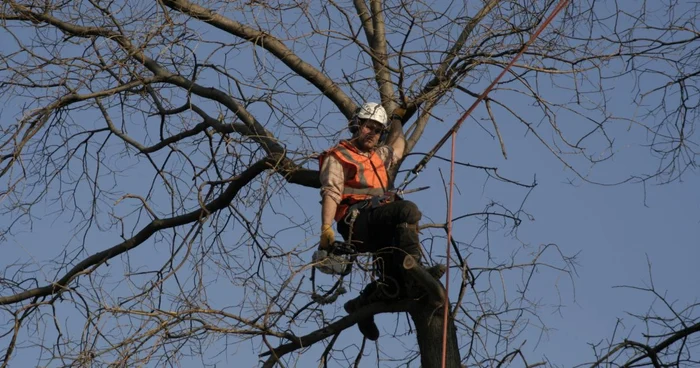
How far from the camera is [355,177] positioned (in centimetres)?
909

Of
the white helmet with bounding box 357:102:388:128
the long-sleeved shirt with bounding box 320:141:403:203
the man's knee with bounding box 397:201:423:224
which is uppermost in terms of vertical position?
the white helmet with bounding box 357:102:388:128

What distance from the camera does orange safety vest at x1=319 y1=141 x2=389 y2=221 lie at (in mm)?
9070

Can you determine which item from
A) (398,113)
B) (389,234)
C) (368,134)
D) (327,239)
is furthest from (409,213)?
(398,113)

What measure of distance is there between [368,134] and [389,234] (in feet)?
2.31

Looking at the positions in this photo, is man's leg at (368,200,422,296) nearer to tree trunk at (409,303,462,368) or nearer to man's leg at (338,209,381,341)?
man's leg at (338,209,381,341)

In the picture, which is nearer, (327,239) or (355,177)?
(327,239)

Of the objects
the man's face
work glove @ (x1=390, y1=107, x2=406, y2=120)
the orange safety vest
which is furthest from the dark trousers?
work glove @ (x1=390, y1=107, x2=406, y2=120)

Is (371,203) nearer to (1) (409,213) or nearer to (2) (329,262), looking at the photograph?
(1) (409,213)

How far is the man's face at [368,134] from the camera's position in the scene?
9.17 m

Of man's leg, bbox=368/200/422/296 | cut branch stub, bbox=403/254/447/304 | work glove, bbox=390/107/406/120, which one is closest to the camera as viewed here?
cut branch stub, bbox=403/254/447/304

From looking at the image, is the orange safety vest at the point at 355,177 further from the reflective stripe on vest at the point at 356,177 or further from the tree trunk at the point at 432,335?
the tree trunk at the point at 432,335

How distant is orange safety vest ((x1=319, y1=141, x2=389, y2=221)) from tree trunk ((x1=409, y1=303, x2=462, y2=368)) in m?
0.76

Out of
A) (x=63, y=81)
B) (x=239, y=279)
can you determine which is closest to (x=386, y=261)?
(x=239, y=279)

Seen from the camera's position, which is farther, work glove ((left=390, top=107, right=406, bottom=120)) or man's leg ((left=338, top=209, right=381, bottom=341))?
work glove ((left=390, top=107, right=406, bottom=120))
